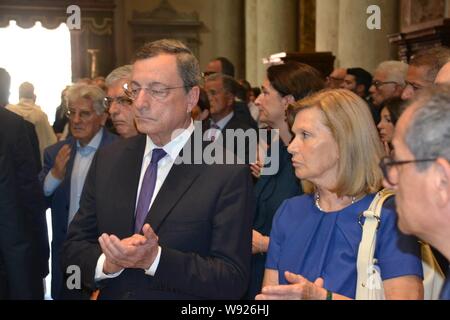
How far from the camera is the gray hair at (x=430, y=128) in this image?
1.80 metres

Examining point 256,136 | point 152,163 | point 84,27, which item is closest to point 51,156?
point 256,136

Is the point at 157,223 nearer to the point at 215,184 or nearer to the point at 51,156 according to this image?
the point at 215,184

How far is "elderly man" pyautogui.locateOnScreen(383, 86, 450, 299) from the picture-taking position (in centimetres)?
180

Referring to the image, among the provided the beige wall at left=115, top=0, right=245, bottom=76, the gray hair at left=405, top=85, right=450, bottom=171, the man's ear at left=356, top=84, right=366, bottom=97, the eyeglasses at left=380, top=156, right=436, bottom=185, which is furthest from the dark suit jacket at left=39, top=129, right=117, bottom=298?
the beige wall at left=115, top=0, right=245, bottom=76

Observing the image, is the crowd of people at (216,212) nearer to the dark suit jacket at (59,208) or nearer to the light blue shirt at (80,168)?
the light blue shirt at (80,168)

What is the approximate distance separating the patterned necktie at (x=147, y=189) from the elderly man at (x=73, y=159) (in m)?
1.81

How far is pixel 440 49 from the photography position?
4.49m

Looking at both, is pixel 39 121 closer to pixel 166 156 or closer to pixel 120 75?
pixel 120 75

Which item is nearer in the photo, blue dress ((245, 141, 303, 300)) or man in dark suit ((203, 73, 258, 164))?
blue dress ((245, 141, 303, 300))

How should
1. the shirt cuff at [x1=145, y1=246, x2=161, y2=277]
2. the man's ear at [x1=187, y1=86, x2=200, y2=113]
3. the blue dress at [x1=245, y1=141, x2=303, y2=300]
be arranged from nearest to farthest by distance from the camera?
1. the shirt cuff at [x1=145, y1=246, x2=161, y2=277]
2. the man's ear at [x1=187, y1=86, x2=200, y2=113]
3. the blue dress at [x1=245, y1=141, x2=303, y2=300]

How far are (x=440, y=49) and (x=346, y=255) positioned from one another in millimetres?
2330

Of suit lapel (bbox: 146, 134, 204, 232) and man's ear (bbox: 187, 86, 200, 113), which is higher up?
man's ear (bbox: 187, 86, 200, 113)

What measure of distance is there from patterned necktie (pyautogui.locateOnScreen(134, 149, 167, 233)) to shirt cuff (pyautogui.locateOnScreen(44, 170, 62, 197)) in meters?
2.11

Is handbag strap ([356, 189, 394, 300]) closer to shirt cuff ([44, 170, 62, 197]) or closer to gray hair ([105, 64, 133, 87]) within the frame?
gray hair ([105, 64, 133, 87])
